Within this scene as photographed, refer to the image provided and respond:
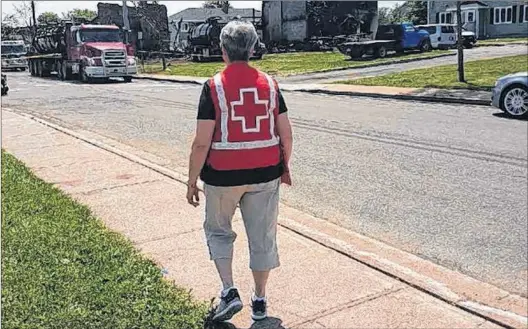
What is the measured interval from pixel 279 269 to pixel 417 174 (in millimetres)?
2589

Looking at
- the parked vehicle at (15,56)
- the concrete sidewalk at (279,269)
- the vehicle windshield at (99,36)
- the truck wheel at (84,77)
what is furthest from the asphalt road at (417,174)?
the parked vehicle at (15,56)

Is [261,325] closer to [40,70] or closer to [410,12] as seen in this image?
[410,12]

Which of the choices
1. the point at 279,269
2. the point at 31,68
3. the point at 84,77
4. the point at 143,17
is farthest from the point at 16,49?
the point at 279,269

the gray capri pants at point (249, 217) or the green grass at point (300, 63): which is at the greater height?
the green grass at point (300, 63)

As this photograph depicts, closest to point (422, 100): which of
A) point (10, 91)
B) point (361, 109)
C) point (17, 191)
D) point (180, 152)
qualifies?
point (17, 191)

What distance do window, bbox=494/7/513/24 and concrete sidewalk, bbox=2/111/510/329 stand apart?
1222mm

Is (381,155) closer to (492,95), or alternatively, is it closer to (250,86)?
(492,95)

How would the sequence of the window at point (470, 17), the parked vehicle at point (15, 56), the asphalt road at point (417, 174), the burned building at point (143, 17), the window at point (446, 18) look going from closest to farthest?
the window at point (446, 18), the window at point (470, 17), the asphalt road at point (417, 174), the burned building at point (143, 17), the parked vehicle at point (15, 56)

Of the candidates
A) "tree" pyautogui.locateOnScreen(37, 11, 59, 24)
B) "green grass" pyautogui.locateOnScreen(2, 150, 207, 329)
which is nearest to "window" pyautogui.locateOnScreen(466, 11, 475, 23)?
"green grass" pyautogui.locateOnScreen(2, 150, 207, 329)

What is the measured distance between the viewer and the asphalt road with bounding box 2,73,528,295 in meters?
3.54

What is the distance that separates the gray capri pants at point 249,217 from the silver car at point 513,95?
2.72 feet

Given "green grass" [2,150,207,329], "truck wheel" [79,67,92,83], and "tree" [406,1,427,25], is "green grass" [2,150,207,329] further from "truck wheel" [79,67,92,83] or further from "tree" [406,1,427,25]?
"truck wheel" [79,67,92,83]

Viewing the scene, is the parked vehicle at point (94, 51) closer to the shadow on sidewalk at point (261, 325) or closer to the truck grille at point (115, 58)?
the truck grille at point (115, 58)

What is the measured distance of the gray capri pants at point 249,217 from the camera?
2.29 meters
